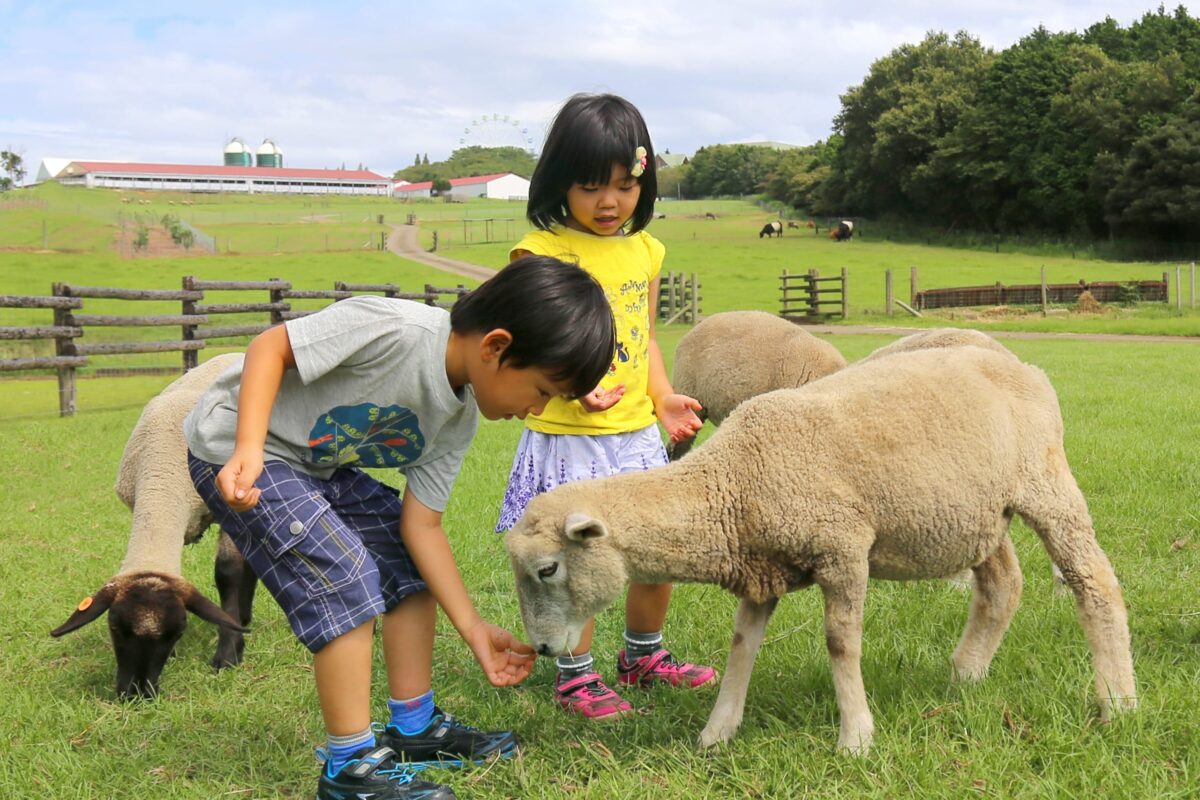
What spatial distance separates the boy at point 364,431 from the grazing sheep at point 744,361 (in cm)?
551

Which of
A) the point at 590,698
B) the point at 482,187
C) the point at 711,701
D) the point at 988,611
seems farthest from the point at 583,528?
the point at 482,187

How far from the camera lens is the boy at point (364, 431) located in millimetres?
2789

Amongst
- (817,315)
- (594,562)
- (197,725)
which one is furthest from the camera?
(817,315)

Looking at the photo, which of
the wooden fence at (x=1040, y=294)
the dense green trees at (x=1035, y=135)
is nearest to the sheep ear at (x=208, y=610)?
the wooden fence at (x=1040, y=294)

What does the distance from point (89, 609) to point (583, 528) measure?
2423 millimetres

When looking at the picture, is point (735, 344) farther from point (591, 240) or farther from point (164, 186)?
point (164, 186)

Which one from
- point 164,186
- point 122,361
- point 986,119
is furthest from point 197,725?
point 164,186

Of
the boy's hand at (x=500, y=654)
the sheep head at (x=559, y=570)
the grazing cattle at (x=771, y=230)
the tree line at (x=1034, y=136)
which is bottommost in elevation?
the boy's hand at (x=500, y=654)

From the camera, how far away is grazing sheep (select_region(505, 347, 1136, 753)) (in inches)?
120

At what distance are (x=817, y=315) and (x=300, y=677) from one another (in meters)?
30.2

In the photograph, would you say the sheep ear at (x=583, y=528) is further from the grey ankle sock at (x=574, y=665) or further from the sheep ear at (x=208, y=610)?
the sheep ear at (x=208, y=610)

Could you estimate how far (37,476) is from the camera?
953cm

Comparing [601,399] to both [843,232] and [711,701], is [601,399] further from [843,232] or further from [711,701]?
[843,232]

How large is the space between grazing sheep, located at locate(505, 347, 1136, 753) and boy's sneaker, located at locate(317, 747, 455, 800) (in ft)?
1.76
